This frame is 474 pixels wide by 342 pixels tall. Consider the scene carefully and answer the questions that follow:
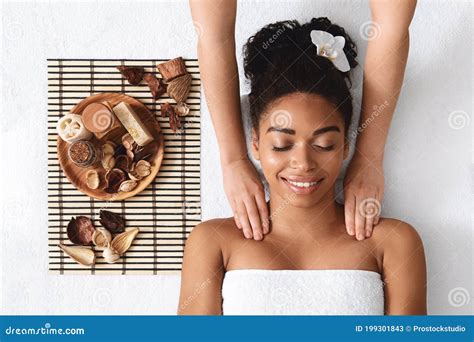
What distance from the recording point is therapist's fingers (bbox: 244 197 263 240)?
4.75 ft

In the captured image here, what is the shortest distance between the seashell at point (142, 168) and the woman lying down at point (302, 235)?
0.75ft

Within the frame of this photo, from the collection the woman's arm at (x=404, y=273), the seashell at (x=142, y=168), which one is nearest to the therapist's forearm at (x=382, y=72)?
the woman's arm at (x=404, y=273)

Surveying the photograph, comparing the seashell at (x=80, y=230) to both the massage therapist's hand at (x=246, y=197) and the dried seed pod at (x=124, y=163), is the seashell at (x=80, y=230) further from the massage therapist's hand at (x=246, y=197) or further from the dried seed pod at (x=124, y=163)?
the massage therapist's hand at (x=246, y=197)

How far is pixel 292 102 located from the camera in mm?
1309

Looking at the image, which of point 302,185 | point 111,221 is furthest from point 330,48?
point 111,221

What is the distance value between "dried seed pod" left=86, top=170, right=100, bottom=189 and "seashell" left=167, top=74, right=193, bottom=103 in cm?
31

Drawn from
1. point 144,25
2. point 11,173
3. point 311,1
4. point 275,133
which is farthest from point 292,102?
point 11,173

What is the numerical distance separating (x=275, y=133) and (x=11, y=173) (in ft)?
2.67

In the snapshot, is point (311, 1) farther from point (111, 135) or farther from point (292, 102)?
point (111, 135)

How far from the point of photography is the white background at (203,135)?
5.15 ft

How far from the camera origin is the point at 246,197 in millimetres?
1476

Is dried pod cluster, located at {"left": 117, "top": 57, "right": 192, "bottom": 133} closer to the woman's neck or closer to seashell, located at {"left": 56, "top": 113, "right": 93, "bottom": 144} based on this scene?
seashell, located at {"left": 56, "top": 113, "right": 93, "bottom": 144}

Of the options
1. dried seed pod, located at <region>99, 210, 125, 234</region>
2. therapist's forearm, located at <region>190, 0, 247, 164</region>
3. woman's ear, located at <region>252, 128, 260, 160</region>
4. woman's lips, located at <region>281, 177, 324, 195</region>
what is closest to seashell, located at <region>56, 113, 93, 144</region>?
dried seed pod, located at <region>99, 210, 125, 234</region>
